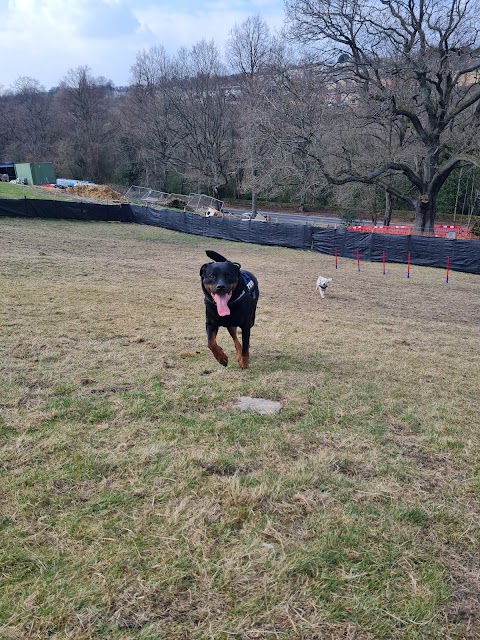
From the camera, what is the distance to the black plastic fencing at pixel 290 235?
18.1 metres

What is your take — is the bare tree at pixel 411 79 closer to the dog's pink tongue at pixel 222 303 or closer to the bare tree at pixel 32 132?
the dog's pink tongue at pixel 222 303

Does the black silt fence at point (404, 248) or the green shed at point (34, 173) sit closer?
the black silt fence at point (404, 248)

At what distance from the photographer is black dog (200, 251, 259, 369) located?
3.98m

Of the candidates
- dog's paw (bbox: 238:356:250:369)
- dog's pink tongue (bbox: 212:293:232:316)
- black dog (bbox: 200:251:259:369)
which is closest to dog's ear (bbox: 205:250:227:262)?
black dog (bbox: 200:251:259:369)

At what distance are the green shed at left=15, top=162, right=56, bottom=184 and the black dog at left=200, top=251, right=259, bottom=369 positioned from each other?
1719 inches

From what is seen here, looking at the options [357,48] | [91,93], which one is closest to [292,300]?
[357,48]

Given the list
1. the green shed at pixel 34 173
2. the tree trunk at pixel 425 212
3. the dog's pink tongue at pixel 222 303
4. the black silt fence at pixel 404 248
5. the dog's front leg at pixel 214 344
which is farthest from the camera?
the green shed at pixel 34 173

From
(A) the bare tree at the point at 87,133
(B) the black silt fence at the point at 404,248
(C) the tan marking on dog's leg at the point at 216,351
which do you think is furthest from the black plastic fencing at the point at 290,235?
(A) the bare tree at the point at 87,133

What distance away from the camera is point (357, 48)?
2066cm

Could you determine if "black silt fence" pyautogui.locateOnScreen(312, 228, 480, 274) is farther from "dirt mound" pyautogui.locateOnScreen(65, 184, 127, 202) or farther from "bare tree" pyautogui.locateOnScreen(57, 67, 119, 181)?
"bare tree" pyautogui.locateOnScreen(57, 67, 119, 181)

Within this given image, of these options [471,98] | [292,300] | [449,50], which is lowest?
[292,300]

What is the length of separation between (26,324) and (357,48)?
70.4ft

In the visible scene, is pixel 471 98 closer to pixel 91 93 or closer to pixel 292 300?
pixel 292 300

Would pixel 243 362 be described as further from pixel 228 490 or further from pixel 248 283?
pixel 228 490
